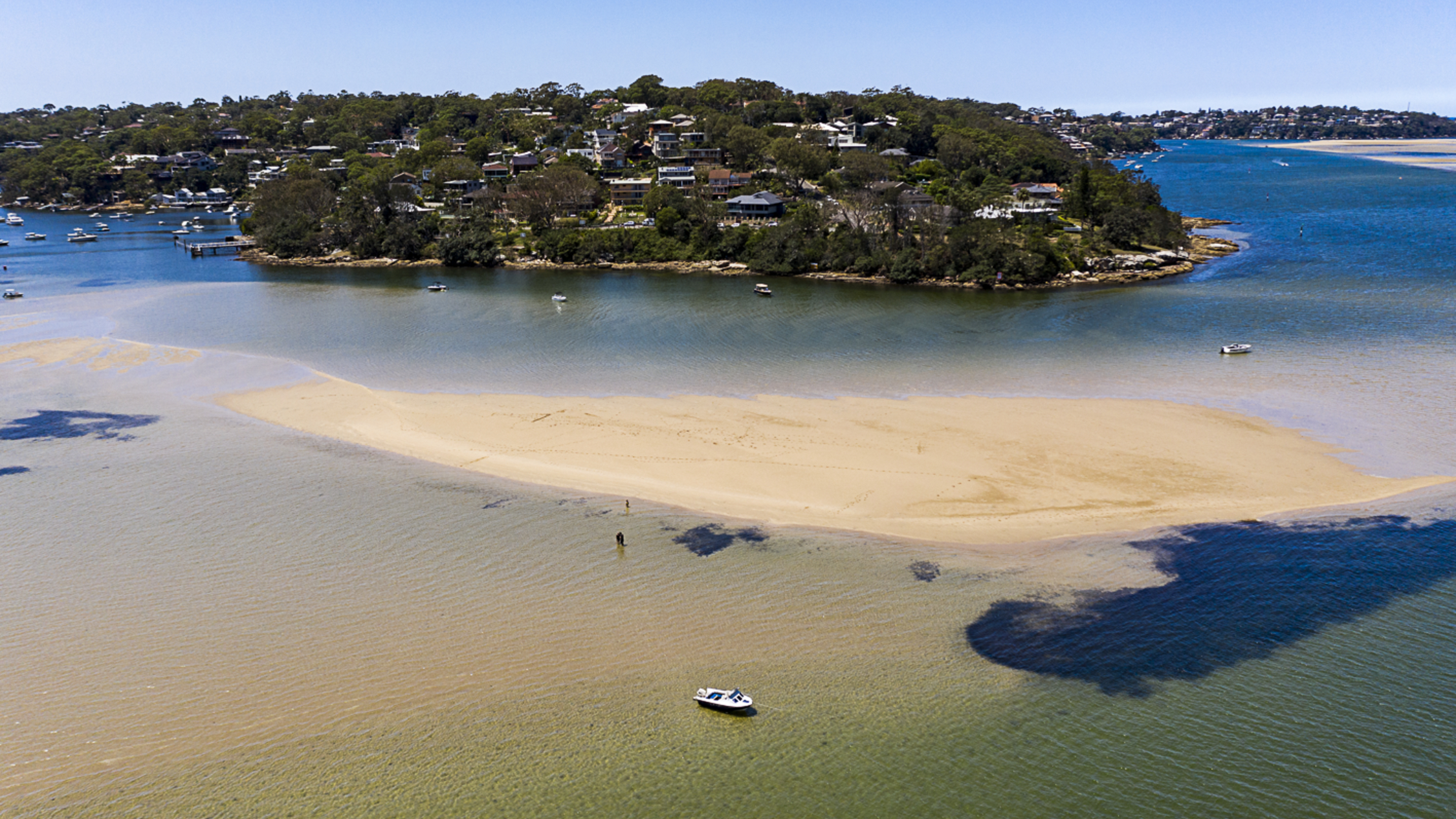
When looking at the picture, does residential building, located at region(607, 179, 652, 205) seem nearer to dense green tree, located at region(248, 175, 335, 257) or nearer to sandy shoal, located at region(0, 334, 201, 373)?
dense green tree, located at region(248, 175, 335, 257)

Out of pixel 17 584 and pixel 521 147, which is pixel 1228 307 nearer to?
pixel 17 584

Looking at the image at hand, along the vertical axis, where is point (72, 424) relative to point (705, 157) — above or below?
below

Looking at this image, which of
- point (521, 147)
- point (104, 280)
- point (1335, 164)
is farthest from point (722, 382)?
point (1335, 164)

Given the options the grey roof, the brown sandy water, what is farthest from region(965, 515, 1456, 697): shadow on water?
the grey roof

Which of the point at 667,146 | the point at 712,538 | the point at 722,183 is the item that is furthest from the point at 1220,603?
the point at 667,146

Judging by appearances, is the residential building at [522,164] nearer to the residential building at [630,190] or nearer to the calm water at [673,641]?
the residential building at [630,190]

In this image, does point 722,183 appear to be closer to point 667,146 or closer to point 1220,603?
point 667,146

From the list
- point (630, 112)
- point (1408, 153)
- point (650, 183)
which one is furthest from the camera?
point (1408, 153)
